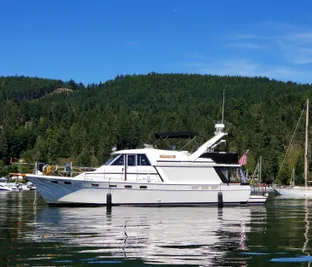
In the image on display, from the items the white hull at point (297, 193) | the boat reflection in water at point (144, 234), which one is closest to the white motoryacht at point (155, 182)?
the boat reflection in water at point (144, 234)

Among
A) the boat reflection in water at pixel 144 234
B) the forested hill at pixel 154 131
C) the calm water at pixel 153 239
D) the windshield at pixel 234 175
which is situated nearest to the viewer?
the calm water at pixel 153 239

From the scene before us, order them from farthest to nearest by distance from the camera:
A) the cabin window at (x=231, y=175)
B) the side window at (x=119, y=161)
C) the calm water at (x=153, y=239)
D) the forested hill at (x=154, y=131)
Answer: the forested hill at (x=154, y=131), the cabin window at (x=231, y=175), the side window at (x=119, y=161), the calm water at (x=153, y=239)

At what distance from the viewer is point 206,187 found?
36469 mm

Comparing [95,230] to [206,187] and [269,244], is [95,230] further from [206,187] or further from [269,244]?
[206,187]

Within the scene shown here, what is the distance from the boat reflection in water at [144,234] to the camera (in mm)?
16078

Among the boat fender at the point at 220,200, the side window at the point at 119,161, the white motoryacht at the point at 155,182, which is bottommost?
the boat fender at the point at 220,200

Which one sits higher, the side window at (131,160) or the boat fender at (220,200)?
the side window at (131,160)

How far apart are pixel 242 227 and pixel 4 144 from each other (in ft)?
490

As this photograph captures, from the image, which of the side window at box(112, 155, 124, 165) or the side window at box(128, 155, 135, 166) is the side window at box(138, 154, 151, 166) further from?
the side window at box(112, 155, 124, 165)

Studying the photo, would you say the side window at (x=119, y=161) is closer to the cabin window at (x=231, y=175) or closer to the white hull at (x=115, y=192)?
the white hull at (x=115, y=192)

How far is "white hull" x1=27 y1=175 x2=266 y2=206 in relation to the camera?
35000 mm

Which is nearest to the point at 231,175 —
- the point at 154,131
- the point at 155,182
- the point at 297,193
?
the point at 155,182

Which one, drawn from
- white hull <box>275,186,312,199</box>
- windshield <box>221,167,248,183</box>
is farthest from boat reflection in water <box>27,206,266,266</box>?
white hull <box>275,186,312,199</box>

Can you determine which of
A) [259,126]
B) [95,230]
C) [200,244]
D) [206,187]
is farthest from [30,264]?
[259,126]
